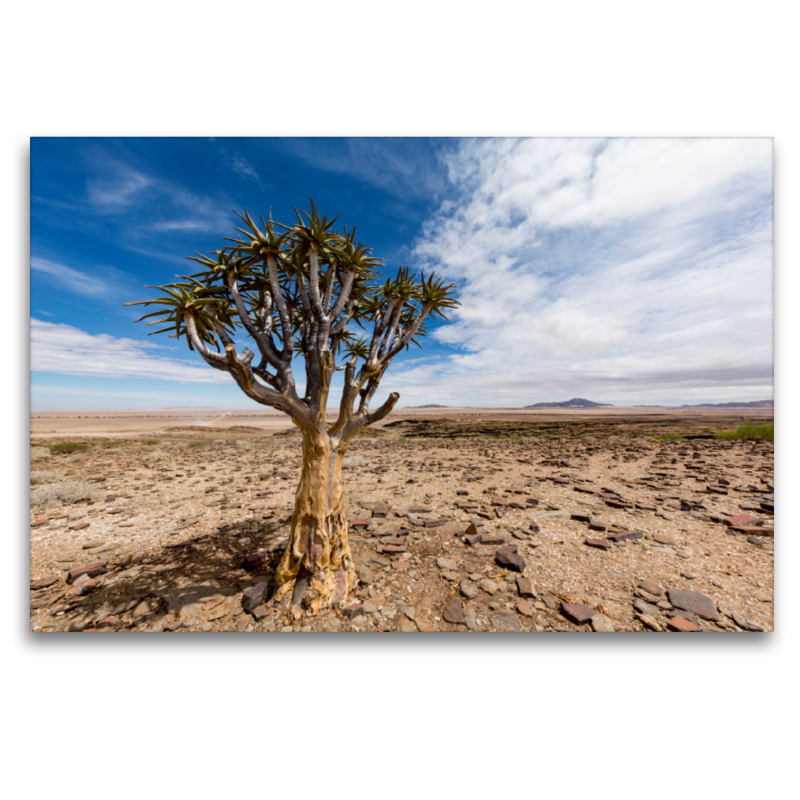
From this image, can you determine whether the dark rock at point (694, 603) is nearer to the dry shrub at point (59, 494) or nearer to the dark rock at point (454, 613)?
the dark rock at point (454, 613)

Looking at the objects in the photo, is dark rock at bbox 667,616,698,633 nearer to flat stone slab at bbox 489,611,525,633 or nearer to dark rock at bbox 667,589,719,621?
dark rock at bbox 667,589,719,621

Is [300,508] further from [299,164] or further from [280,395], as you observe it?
[299,164]

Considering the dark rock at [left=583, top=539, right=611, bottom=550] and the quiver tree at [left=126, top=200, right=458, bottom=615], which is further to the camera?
the dark rock at [left=583, top=539, right=611, bottom=550]

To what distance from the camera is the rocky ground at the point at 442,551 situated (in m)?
3.49

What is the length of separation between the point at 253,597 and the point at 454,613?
2435mm

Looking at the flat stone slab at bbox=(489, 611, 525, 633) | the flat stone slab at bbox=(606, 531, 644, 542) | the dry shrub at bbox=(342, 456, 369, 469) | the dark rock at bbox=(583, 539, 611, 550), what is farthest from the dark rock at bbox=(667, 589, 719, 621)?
the dry shrub at bbox=(342, 456, 369, 469)

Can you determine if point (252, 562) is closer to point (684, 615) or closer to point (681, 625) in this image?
point (681, 625)

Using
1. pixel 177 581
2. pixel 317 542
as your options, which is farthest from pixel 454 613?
pixel 177 581

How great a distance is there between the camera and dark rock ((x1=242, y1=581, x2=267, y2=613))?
11.8 feet

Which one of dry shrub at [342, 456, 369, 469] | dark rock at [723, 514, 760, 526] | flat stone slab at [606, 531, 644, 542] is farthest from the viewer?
dry shrub at [342, 456, 369, 469]

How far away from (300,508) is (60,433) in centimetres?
2427

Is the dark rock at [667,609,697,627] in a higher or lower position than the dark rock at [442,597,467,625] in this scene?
higher

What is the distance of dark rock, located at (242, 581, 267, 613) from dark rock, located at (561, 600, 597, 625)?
11.8ft
